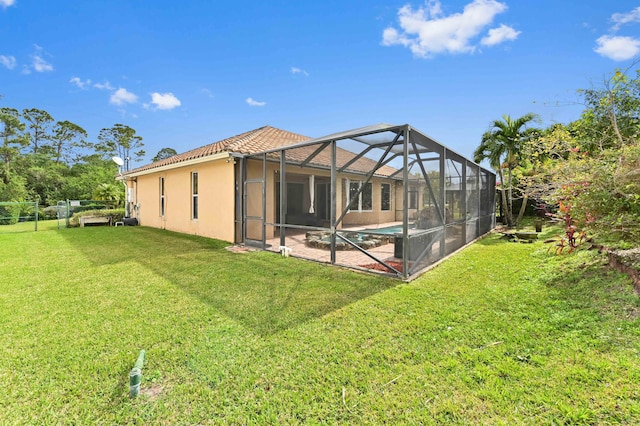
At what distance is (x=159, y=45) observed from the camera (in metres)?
13.0

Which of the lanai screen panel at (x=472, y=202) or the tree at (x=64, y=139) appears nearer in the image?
the lanai screen panel at (x=472, y=202)

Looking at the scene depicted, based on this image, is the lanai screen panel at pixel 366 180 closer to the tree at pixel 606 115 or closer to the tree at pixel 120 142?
the tree at pixel 606 115

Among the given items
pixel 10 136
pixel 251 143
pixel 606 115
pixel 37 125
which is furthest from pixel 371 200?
pixel 37 125

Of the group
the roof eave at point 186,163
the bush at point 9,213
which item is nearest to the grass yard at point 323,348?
the roof eave at point 186,163

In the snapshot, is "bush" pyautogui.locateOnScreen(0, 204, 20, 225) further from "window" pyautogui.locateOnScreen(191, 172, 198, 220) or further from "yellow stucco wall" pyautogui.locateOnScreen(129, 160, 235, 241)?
"window" pyautogui.locateOnScreen(191, 172, 198, 220)

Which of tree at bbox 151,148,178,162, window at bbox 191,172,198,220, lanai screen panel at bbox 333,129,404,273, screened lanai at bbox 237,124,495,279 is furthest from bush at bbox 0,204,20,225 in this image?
tree at bbox 151,148,178,162

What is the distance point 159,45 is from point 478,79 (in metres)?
13.8

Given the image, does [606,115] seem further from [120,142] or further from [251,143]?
[120,142]

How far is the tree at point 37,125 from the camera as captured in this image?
33.1 m

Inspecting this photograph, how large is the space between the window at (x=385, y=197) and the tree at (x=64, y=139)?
4310 cm

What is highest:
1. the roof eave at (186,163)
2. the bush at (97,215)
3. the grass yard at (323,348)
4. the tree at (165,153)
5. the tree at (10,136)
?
the tree at (165,153)

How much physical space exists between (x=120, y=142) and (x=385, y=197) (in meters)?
46.4

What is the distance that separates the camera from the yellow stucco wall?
31.5 ft

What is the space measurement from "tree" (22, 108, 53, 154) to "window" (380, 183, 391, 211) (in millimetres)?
42729
